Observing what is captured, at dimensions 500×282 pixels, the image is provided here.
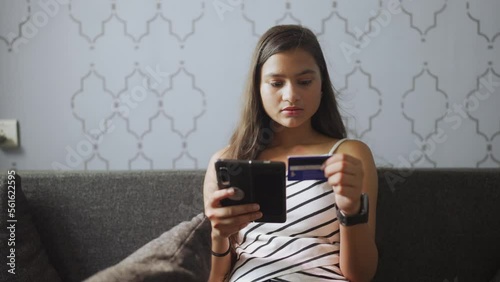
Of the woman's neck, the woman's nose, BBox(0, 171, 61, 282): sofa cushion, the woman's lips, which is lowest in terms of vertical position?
BBox(0, 171, 61, 282): sofa cushion

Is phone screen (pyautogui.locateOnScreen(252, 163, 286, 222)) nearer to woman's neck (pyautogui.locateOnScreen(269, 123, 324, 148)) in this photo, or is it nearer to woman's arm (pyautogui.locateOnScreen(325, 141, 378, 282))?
woman's arm (pyautogui.locateOnScreen(325, 141, 378, 282))

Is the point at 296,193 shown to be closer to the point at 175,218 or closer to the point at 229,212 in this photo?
the point at 229,212

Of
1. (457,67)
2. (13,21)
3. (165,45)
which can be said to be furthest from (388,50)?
(13,21)

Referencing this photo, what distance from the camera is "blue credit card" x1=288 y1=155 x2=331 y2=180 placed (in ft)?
2.55

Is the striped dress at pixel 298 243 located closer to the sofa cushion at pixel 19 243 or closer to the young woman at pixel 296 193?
the young woman at pixel 296 193

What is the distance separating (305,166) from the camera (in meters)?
0.78

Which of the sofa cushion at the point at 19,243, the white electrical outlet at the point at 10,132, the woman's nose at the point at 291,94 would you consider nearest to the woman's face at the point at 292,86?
the woman's nose at the point at 291,94

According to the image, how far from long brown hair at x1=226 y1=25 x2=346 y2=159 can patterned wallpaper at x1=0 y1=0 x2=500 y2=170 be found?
23 cm

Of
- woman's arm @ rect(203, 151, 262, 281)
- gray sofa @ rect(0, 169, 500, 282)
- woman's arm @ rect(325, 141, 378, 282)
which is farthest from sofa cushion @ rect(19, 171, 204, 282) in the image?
woman's arm @ rect(325, 141, 378, 282)

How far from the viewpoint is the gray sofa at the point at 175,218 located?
3.50ft

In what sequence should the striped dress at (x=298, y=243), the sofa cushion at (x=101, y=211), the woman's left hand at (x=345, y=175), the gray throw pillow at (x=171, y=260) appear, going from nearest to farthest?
1. the gray throw pillow at (x=171, y=260)
2. the woman's left hand at (x=345, y=175)
3. the striped dress at (x=298, y=243)
4. the sofa cushion at (x=101, y=211)

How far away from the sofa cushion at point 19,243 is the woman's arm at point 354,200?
634 mm

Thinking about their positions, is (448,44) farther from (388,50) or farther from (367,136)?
(367,136)

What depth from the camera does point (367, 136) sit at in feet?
4.28
